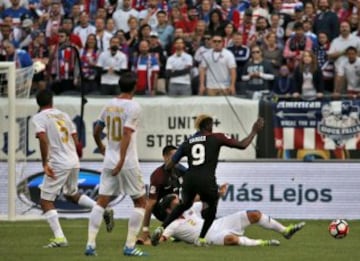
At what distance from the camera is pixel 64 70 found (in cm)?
2681

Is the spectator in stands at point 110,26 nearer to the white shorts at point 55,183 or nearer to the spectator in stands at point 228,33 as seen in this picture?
the spectator in stands at point 228,33

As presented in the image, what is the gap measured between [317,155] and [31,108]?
5643 millimetres

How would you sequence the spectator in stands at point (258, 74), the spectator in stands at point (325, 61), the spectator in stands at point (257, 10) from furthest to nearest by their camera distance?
1. the spectator in stands at point (257, 10)
2. the spectator in stands at point (325, 61)
3. the spectator in stands at point (258, 74)

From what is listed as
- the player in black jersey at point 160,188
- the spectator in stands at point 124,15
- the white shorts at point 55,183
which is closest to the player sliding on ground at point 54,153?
the white shorts at point 55,183

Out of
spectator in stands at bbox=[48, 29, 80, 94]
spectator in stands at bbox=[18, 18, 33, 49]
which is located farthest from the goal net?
spectator in stands at bbox=[18, 18, 33, 49]

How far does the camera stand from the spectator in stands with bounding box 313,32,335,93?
84.8 ft

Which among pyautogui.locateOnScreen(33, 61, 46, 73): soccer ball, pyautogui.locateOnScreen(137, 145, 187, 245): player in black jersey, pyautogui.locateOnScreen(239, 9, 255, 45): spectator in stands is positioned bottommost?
pyautogui.locateOnScreen(137, 145, 187, 245): player in black jersey

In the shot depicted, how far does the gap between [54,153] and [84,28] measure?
440 inches

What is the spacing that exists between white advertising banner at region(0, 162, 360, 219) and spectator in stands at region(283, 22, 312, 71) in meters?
4.40

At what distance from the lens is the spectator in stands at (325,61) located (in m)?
25.8

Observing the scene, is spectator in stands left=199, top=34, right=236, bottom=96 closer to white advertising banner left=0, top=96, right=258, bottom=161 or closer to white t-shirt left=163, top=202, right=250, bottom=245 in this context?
white advertising banner left=0, top=96, right=258, bottom=161

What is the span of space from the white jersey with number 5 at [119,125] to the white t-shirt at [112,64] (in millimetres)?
11098

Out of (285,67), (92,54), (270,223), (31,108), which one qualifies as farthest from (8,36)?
(270,223)

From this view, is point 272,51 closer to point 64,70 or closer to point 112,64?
point 112,64
